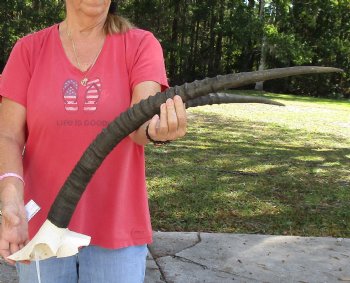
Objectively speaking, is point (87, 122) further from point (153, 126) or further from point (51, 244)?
point (51, 244)

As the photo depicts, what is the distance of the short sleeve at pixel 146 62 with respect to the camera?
203 cm

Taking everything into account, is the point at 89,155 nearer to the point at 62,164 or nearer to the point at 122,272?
the point at 62,164

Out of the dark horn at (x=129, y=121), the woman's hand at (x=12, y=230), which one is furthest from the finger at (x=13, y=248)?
the dark horn at (x=129, y=121)

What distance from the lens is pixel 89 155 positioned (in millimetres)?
1716

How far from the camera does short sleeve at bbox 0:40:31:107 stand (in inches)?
81.2

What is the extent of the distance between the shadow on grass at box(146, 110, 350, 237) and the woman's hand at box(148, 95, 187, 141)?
3419 mm

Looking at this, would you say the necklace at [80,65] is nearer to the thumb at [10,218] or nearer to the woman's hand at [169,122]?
the woman's hand at [169,122]

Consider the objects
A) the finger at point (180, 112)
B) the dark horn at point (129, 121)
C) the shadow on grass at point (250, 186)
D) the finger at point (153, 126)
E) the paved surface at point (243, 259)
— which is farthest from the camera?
the shadow on grass at point (250, 186)

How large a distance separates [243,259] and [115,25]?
2.78 m

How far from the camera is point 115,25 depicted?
7.09 feet

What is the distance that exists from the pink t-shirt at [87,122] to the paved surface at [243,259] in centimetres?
204

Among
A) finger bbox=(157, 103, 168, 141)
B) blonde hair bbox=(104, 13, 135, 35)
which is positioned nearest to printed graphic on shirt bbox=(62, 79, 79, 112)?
blonde hair bbox=(104, 13, 135, 35)

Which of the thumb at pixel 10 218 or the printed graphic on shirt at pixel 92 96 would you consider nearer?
the thumb at pixel 10 218

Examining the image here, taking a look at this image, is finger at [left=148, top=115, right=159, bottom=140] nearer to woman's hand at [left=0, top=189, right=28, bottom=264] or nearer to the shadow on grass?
woman's hand at [left=0, top=189, right=28, bottom=264]
